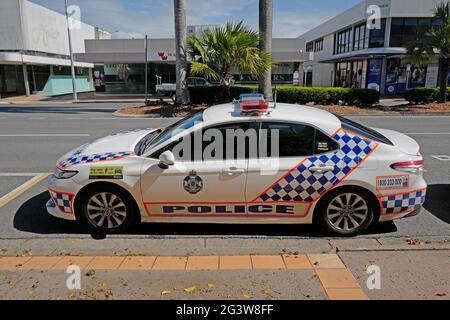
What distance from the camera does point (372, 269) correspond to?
131 inches

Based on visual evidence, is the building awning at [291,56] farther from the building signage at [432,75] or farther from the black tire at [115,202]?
the black tire at [115,202]

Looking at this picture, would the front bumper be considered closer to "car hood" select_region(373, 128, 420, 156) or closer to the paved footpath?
the paved footpath

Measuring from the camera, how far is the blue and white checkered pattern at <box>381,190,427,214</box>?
12.9 ft

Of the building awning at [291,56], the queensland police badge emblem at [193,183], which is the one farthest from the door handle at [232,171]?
the building awning at [291,56]

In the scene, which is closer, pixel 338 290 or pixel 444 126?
pixel 338 290

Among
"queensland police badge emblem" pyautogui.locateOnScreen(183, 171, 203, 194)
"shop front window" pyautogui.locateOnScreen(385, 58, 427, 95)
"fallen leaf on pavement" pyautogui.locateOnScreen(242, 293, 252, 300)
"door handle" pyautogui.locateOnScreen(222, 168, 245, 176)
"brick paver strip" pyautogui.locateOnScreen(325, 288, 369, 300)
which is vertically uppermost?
"shop front window" pyautogui.locateOnScreen(385, 58, 427, 95)

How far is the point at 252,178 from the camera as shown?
3.86m

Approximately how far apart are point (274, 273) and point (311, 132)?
1610 millimetres

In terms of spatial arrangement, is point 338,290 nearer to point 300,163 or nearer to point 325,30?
point 300,163

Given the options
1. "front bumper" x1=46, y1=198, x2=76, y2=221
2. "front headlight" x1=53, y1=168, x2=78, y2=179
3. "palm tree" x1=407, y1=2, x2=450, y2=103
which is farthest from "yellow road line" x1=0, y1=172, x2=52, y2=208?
"palm tree" x1=407, y1=2, x2=450, y2=103

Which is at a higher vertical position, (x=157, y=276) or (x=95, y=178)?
(x=95, y=178)

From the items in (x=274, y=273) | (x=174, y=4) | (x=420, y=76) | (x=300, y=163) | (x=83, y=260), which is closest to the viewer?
(x=274, y=273)

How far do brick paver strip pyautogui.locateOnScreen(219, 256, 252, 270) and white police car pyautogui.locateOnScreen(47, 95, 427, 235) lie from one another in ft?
1.74
